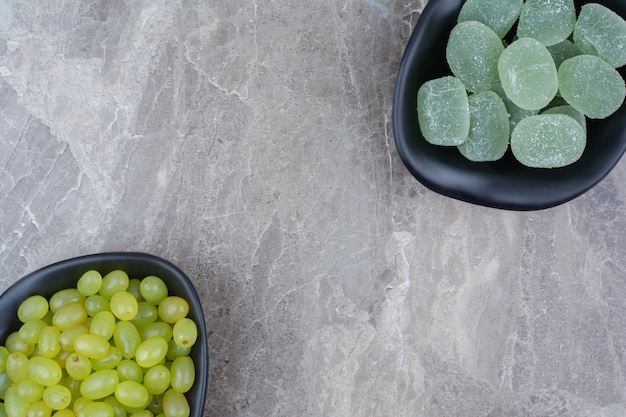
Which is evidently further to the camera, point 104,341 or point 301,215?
point 301,215

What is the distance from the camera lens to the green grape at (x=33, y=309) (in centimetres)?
78

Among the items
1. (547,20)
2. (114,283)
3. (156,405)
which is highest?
(547,20)

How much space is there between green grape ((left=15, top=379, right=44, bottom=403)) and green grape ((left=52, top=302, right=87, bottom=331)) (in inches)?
2.6

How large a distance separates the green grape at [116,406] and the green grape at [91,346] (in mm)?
56

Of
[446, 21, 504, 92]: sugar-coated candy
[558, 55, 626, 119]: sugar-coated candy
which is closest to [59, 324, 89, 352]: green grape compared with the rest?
[446, 21, 504, 92]: sugar-coated candy

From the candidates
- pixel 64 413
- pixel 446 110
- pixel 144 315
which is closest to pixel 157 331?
pixel 144 315

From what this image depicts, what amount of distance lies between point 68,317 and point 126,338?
0.07 meters

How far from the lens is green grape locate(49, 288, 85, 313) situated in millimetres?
793

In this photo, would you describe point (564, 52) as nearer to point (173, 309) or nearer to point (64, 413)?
point (173, 309)

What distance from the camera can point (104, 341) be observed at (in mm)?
739

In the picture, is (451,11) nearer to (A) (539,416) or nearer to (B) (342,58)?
(B) (342,58)

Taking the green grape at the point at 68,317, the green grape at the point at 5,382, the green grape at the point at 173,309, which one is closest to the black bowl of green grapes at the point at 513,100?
the green grape at the point at 173,309

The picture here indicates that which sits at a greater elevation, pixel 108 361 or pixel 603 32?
pixel 603 32

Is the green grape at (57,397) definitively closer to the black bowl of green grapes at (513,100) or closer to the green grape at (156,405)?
the green grape at (156,405)
